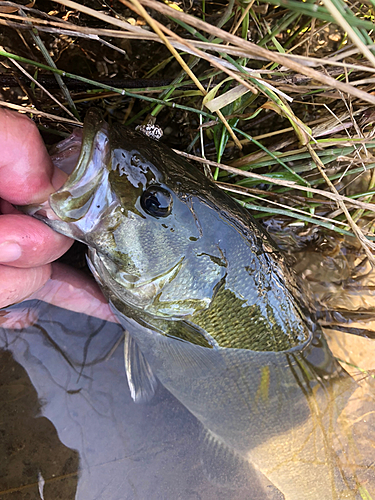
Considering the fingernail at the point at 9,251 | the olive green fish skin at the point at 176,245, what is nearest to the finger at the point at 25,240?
the fingernail at the point at 9,251

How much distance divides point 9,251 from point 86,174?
427 mm

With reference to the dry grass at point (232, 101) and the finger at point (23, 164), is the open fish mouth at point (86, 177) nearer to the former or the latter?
Result: the finger at point (23, 164)

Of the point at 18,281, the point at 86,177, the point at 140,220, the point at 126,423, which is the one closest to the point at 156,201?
the point at 140,220

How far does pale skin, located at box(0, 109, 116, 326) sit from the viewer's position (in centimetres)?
117

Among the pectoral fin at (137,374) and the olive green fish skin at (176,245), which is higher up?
the olive green fish skin at (176,245)

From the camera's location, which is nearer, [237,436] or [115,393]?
[237,436]

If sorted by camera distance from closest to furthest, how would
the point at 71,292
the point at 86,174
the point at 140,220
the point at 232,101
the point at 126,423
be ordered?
the point at 86,174 < the point at 140,220 < the point at 232,101 < the point at 71,292 < the point at 126,423

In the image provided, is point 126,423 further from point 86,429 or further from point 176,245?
point 176,245

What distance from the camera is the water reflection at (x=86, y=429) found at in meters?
1.89

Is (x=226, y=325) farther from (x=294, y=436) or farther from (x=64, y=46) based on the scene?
(x=64, y=46)

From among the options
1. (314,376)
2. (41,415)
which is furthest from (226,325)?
(41,415)

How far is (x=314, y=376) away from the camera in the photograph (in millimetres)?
1855

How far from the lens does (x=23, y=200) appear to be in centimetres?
130

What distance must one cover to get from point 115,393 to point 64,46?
1.93 meters
